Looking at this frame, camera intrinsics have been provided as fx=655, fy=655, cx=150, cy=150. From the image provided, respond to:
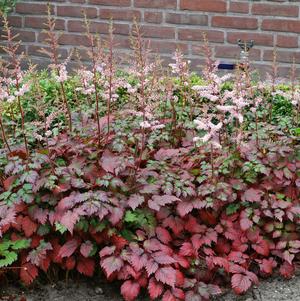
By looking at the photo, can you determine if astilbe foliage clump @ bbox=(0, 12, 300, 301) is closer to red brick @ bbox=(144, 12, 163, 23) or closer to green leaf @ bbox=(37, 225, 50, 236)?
green leaf @ bbox=(37, 225, 50, 236)

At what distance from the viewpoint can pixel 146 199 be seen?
312 centimetres

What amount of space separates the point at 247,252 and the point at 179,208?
0.44 metres

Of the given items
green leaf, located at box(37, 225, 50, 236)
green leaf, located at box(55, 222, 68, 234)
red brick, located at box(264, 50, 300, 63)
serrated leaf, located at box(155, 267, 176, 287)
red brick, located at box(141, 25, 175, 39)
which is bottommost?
serrated leaf, located at box(155, 267, 176, 287)

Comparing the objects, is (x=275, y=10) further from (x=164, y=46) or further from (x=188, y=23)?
(x=164, y=46)

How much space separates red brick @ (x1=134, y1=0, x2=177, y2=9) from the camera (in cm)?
536

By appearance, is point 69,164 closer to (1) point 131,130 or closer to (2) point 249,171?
(1) point 131,130

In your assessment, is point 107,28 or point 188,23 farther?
point 107,28

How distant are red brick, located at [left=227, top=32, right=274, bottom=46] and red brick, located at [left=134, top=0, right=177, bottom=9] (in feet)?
1.72

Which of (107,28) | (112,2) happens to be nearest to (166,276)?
(107,28)

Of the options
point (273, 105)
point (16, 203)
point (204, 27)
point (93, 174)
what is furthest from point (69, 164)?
point (204, 27)

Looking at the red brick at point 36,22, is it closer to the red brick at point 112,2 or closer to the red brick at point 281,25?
the red brick at point 112,2

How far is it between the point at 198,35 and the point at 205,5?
250 millimetres

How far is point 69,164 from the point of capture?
325cm

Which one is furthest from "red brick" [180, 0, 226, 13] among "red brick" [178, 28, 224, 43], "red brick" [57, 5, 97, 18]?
"red brick" [57, 5, 97, 18]
